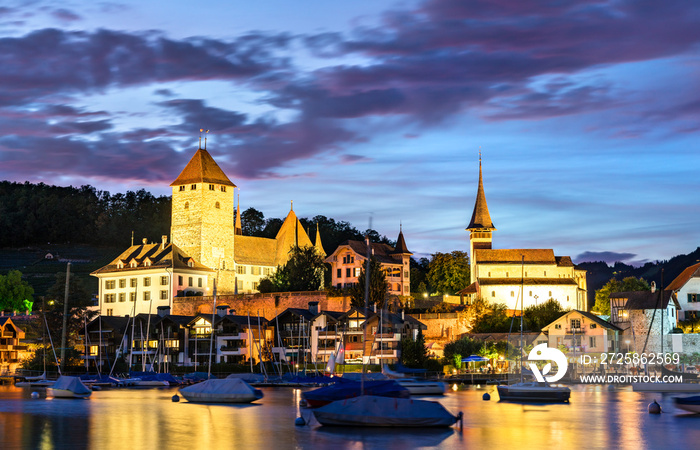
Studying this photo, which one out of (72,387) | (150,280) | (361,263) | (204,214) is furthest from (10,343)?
(72,387)

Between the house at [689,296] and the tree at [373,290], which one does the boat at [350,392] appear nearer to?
the tree at [373,290]

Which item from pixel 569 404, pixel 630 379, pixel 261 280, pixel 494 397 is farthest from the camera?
pixel 261 280

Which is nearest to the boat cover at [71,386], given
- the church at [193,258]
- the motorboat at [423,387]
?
the motorboat at [423,387]

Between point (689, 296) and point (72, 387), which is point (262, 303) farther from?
point (689, 296)

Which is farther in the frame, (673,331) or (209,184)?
(209,184)

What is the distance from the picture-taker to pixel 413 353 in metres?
83.3

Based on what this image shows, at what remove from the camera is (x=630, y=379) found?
83625 mm

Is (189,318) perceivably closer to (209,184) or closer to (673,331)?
(209,184)

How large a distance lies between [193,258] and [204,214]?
5.79 metres

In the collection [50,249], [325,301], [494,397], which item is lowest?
[494,397]

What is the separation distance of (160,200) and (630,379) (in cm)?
A: 12956

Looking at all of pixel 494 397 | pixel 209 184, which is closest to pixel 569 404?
pixel 494 397

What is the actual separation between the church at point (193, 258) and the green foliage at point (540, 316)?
34.7 m

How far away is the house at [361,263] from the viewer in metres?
116
